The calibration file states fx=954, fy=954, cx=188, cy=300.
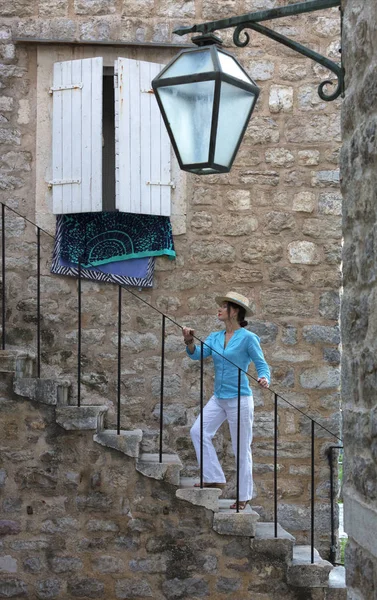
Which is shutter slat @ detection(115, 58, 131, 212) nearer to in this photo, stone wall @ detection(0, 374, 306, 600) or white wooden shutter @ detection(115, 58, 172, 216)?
white wooden shutter @ detection(115, 58, 172, 216)

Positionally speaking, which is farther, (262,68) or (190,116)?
(262,68)

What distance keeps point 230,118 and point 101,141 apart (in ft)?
11.3

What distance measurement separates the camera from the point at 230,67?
151 inches

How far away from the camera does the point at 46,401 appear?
240 inches

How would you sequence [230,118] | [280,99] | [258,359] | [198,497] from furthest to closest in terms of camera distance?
[280,99] < [258,359] < [198,497] < [230,118]

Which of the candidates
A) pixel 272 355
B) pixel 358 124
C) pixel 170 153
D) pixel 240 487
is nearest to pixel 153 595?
pixel 240 487

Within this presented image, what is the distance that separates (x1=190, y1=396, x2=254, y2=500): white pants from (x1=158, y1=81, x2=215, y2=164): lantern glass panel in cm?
274

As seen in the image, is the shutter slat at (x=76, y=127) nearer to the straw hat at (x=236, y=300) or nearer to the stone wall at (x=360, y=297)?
the straw hat at (x=236, y=300)

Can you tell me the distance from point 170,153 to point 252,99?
11.1 ft

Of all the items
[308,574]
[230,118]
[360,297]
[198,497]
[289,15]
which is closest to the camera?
[360,297]

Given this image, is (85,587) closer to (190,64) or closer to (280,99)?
(190,64)

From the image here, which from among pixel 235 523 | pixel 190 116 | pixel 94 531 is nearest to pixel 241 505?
pixel 235 523

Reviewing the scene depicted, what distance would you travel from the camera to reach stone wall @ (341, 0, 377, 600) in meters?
3.01

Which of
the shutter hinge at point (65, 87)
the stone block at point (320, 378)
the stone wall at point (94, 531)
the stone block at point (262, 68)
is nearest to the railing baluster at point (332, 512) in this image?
the stone block at point (320, 378)
